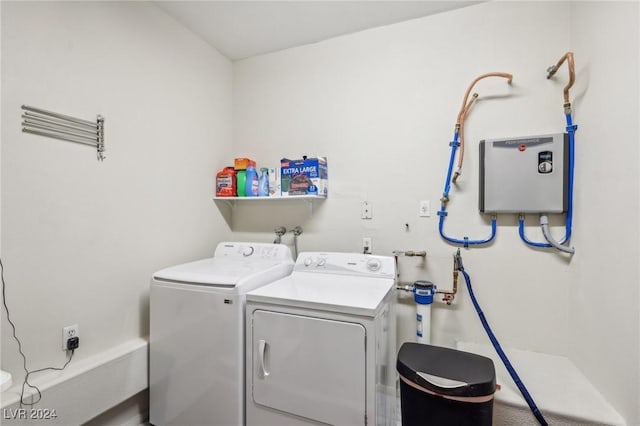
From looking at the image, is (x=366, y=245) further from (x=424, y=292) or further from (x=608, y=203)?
(x=608, y=203)

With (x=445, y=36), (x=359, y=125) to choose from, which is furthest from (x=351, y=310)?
(x=445, y=36)

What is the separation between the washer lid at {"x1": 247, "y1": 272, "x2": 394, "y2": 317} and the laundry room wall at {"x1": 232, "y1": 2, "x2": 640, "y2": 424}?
453 mm

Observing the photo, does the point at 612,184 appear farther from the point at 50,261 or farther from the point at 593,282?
Result: the point at 50,261

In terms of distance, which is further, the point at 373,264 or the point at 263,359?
the point at 373,264

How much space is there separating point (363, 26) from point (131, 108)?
5.57 feet

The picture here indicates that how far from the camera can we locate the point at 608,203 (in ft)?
4.54

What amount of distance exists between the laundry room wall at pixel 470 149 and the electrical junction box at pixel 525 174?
8 cm

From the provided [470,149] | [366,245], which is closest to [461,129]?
[470,149]

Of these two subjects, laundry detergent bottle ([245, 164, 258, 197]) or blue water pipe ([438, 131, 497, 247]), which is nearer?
blue water pipe ([438, 131, 497, 247])

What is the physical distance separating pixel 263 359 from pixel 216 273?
55 cm

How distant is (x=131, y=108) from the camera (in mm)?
1844

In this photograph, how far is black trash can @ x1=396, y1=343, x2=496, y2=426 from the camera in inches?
46.3

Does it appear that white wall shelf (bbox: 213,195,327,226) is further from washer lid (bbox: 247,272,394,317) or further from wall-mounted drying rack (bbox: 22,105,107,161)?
wall-mounted drying rack (bbox: 22,105,107,161)

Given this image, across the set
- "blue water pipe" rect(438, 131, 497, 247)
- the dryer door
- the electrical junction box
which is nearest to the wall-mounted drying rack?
the dryer door
